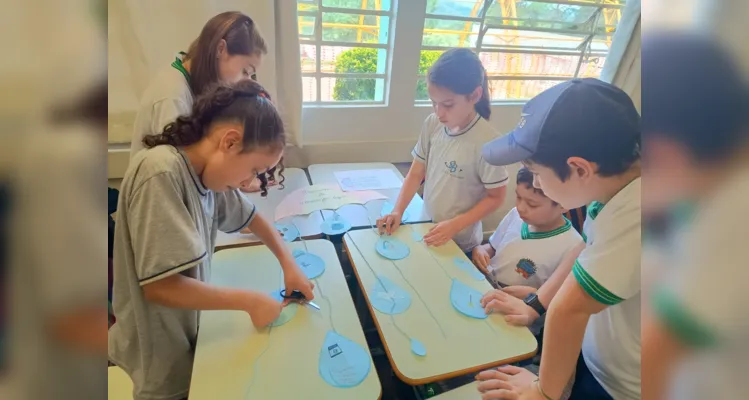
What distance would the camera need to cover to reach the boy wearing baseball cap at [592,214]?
25.9 inches

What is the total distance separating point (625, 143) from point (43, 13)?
71 cm

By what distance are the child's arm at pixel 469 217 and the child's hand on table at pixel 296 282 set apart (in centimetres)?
43

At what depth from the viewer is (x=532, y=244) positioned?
53.4 inches

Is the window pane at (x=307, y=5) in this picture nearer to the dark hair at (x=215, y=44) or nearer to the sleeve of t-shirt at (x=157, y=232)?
the dark hair at (x=215, y=44)

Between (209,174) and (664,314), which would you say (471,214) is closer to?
(209,174)

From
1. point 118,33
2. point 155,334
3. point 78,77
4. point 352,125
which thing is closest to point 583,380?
point 155,334

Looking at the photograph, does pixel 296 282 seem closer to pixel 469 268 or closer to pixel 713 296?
pixel 469 268

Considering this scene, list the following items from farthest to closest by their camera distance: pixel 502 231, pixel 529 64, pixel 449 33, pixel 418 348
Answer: pixel 529 64
pixel 449 33
pixel 502 231
pixel 418 348

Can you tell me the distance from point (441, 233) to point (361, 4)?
130cm

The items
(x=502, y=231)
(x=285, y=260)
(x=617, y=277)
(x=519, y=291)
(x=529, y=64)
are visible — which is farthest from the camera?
(x=529, y=64)

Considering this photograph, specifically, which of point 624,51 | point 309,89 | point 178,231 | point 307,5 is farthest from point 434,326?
point 624,51

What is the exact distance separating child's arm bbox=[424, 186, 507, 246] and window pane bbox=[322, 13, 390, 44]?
1155 millimetres

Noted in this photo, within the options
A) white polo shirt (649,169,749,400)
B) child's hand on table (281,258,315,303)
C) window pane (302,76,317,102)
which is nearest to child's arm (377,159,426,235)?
child's hand on table (281,258,315,303)

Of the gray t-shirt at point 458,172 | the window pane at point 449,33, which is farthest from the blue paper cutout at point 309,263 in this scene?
the window pane at point 449,33
